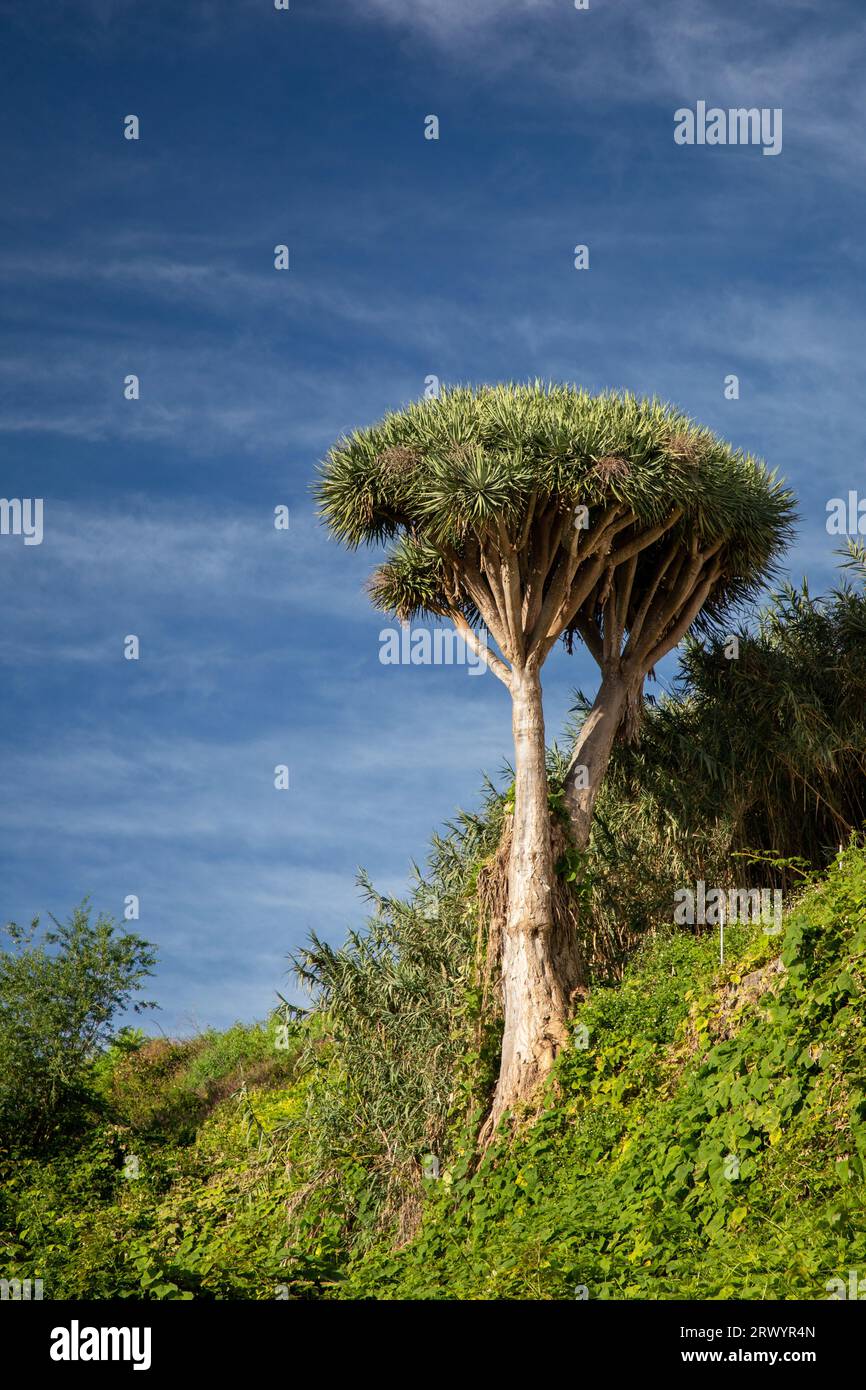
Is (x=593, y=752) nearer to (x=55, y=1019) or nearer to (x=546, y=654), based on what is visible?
(x=546, y=654)

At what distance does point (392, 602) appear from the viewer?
16.6 metres

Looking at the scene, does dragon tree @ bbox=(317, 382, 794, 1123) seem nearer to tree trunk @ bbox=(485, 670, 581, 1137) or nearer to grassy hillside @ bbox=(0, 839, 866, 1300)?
tree trunk @ bbox=(485, 670, 581, 1137)

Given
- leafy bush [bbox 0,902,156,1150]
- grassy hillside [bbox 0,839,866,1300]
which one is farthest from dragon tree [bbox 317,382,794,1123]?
leafy bush [bbox 0,902,156,1150]

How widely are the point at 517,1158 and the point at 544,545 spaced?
22.3 feet

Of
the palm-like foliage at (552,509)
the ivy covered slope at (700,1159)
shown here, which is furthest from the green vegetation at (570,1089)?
the palm-like foliage at (552,509)

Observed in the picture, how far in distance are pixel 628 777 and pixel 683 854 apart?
1282 millimetres

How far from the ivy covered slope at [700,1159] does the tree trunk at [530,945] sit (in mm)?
673

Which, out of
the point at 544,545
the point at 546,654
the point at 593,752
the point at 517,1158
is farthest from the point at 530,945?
the point at 544,545

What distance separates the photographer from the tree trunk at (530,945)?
12906 millimetres

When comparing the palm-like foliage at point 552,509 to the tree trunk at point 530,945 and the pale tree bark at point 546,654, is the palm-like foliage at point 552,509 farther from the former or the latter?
the tree trunk at point 530,945

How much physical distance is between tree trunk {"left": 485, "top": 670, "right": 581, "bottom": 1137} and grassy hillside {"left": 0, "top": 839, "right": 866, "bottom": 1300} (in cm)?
46

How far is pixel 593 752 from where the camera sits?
49.6ft
